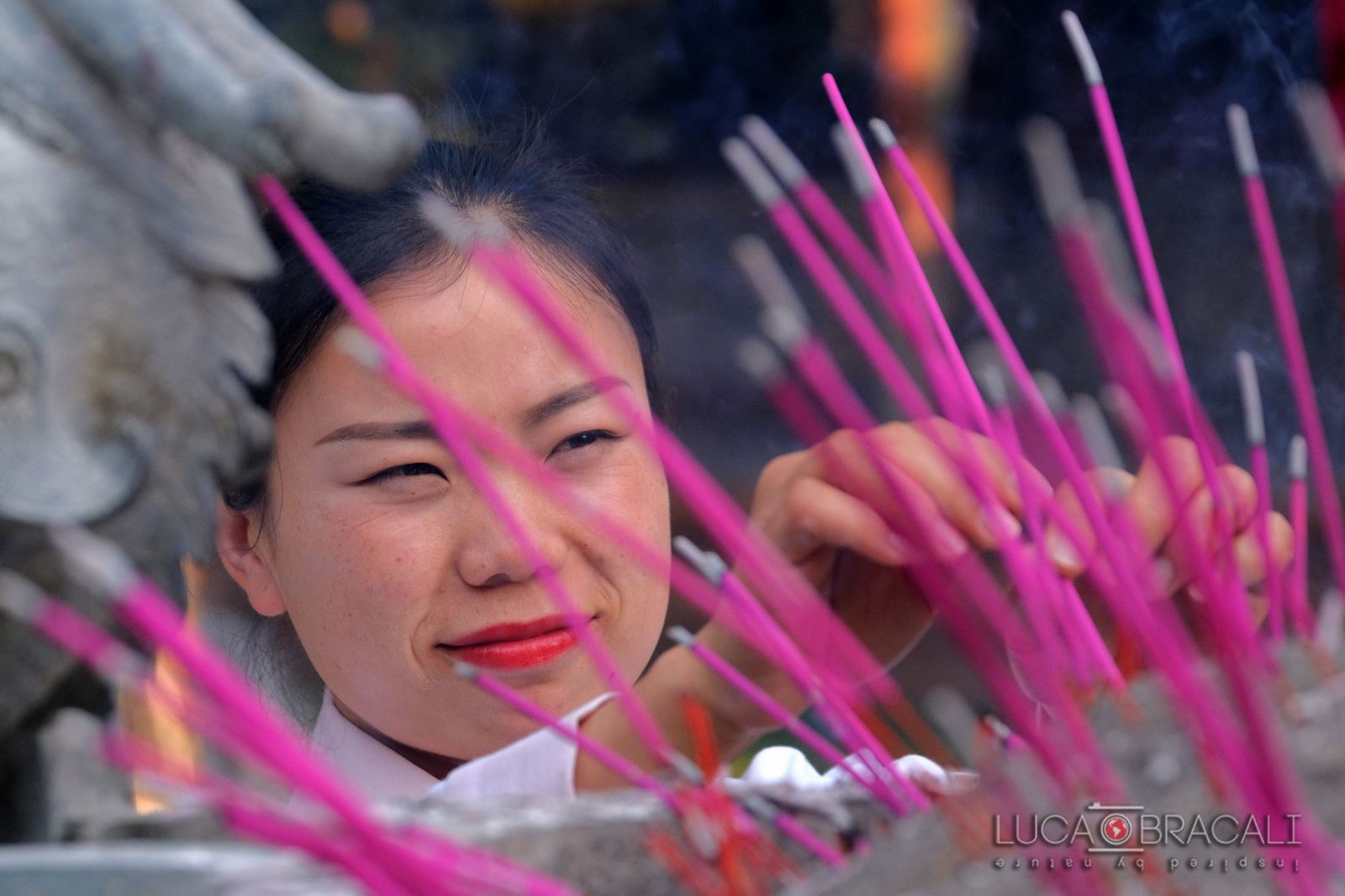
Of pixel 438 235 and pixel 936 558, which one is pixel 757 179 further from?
pixel 438 235

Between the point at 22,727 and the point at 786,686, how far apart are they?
2.11 ft

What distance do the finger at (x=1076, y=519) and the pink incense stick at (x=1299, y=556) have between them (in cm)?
6

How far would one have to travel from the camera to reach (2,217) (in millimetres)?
960

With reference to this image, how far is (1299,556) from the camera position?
1.71 ft

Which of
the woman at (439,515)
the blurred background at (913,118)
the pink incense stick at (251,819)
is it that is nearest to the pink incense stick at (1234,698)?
the pink incense stick at (251,819)

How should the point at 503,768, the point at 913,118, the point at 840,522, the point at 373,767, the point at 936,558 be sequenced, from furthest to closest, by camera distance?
the point at 913,118, the point at 373,767, the point at 503,768, the point at 840,522, the point at 936,558

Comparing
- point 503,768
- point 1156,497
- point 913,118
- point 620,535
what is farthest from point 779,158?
point 913,118

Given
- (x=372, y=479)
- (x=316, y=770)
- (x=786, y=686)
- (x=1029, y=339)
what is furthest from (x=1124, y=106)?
(x=316, y=770)

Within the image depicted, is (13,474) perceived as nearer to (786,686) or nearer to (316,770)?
(786,686)

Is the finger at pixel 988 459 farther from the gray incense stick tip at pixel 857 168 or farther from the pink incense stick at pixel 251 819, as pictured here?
the pink incense stick at pixel 251 819

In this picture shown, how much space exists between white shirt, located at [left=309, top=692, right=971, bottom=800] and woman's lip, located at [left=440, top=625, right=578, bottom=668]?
0.05 meters

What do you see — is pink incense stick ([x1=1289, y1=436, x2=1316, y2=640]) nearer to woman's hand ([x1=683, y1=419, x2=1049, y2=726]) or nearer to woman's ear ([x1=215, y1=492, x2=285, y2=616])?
woman's hand ([x1=683, y1=419, x2=1049, y2=726])

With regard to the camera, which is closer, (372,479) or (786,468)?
(786,468)

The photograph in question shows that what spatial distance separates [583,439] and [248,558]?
334 mm
